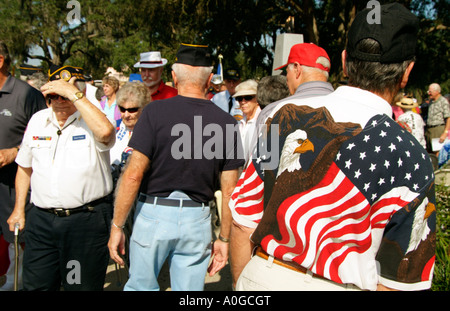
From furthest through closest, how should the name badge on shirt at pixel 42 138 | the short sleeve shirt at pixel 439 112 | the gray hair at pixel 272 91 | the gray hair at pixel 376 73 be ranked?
the short sleeve shirt at pixel 439 112 < the gray hair at pixel 272 91 < the name badge on shirt at pixel 42 138 < the gray hair at pixel 376 73

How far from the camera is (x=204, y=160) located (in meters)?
2.55

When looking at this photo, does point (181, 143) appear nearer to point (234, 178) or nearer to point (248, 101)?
point (234, 178)

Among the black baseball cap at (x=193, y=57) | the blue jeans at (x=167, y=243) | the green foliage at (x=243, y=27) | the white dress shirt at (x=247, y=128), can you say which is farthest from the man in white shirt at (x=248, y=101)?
the green foliage at (x=243, y=27)

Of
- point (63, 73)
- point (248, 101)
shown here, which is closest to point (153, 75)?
point (248, 101)

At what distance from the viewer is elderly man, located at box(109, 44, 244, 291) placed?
2.45m

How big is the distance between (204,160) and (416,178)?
1.51 m

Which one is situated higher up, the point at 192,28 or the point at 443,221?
the point at 192,28

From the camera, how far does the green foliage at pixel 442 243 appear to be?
3084 mm

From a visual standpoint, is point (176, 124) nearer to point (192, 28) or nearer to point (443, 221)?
point (443, 221)

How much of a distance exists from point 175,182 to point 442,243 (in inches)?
95.8

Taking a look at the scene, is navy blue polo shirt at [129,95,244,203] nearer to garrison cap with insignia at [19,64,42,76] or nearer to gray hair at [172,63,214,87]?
gray hair at [172,63,214,87]

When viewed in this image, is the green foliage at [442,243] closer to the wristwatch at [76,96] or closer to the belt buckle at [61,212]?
the belt buckle at [61,212]

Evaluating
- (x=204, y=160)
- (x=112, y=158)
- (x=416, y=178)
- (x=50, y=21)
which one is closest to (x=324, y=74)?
(x=204, y=160)

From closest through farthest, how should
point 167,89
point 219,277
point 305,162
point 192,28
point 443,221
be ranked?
1. point 305,162
2. point 443,221
3. point 219,277
4. point 167,89
5. point 192,28
